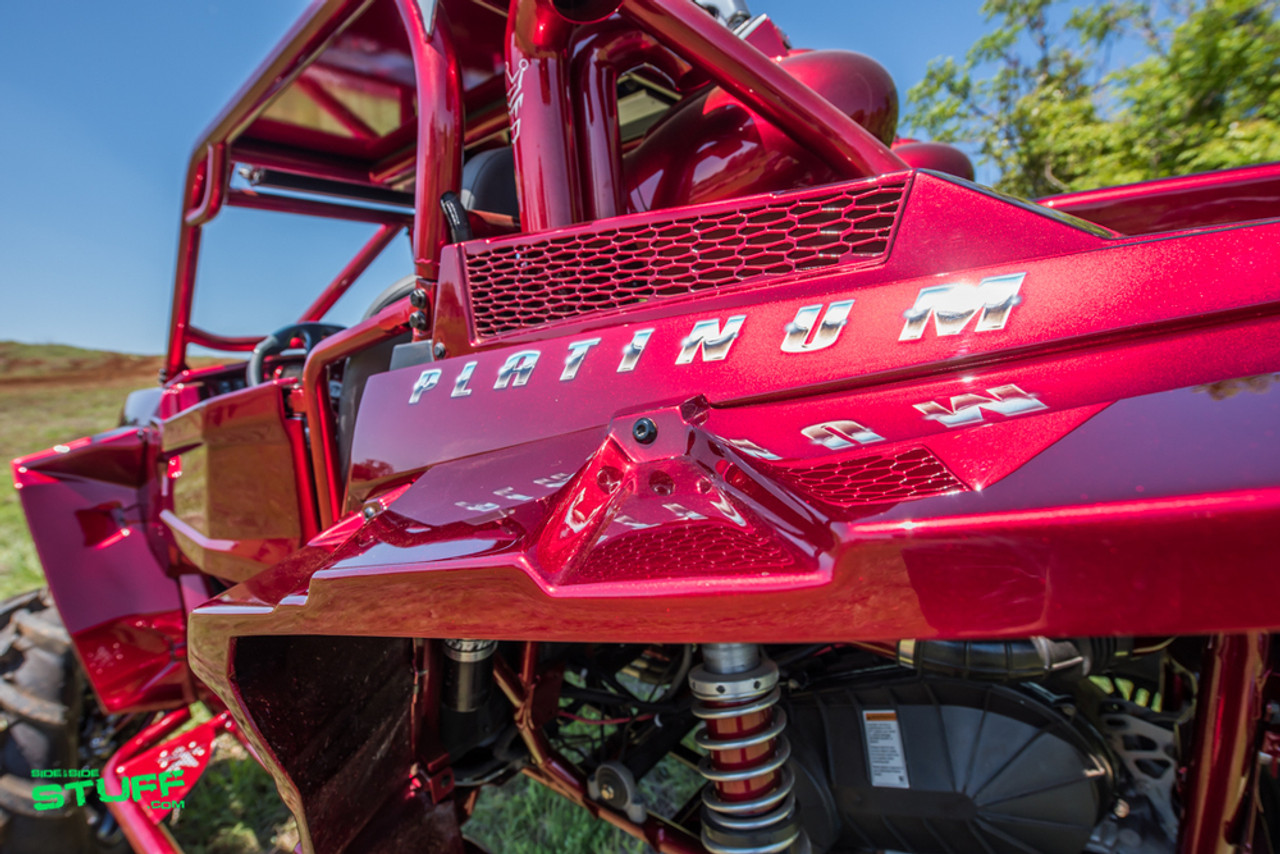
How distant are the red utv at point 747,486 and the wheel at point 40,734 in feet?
0.08

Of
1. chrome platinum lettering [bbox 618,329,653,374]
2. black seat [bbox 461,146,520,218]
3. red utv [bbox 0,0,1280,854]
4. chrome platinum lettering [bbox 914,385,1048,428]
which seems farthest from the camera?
black seat [bbox 461,146,520,218]

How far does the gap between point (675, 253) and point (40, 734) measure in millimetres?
2529

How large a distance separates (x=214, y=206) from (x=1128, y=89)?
8.54 meters

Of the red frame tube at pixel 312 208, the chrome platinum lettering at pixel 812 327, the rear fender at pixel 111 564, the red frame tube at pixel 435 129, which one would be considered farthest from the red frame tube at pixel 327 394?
the red frame tube at pixel 312 208

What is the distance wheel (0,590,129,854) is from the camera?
1.98 metres

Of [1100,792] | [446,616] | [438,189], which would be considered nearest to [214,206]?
[438,189]

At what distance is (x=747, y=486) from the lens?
684 mm

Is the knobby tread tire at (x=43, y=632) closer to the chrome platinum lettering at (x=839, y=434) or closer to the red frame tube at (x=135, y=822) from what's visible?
the red frame tube at (x=135, y=822)

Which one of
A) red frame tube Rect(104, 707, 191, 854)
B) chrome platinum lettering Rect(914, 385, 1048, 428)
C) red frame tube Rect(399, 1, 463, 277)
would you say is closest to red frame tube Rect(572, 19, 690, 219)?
red frame tube Rect(399, 1, 463, 277)

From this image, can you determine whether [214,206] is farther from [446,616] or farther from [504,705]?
[446,616]

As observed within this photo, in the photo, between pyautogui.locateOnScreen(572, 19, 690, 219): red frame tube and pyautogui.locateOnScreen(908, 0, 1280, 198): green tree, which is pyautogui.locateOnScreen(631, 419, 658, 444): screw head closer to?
pyautogui.locateOnScreen(572, 19, 690, 219): red frame tube

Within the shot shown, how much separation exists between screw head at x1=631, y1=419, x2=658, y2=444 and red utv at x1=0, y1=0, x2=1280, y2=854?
0.6 inches

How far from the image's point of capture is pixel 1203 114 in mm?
6586

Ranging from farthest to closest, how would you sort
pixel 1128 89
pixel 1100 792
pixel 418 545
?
pixel 1128 89, pixel 1100 792, pixel 418 545
